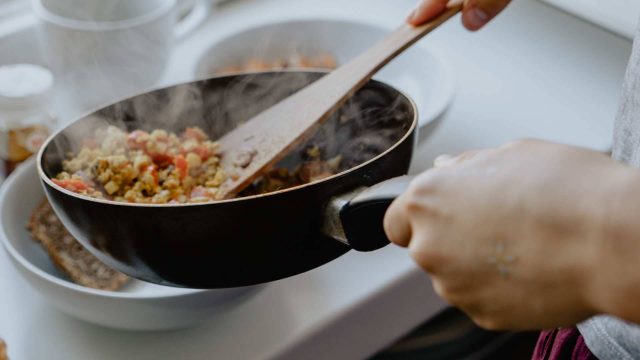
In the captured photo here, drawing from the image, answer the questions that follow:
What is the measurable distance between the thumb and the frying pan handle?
1.02 ft

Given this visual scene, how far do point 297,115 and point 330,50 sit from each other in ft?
1.25

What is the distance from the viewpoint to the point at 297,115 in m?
0.68

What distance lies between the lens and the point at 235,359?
25.5 inches

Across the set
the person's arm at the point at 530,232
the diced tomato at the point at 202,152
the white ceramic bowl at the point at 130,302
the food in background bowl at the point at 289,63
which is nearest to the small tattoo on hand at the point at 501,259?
the person's arm at the point at 530,232

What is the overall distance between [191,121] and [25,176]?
0.16 meters

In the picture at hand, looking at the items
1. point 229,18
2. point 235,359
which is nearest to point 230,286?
point 235,359

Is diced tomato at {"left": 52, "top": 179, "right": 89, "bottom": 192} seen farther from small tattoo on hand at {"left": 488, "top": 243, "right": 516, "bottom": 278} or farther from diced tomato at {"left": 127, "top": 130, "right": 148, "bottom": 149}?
small tattoo on hand at {"left": 488, "top": 243, "right": 516, "bottom": 278}

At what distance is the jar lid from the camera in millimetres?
788

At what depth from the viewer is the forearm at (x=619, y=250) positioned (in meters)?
0.35

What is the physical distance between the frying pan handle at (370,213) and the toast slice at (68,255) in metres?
0.31

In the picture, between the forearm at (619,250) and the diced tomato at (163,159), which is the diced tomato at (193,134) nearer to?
the diced tomato at (163,159)

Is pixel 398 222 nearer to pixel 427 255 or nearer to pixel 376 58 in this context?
pixel 427 255

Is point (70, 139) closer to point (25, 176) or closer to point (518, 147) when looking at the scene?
point (25, 176)

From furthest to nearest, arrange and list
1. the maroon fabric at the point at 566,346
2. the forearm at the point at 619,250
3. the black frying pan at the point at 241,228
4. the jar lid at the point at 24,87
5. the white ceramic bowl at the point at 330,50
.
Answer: the white ceramic bowl at the point at 330,50, the jar lid at the point at 24,87, the maroon fabric at the point at 566,346, the black frying pan at the point at 241,228, the forearm at the point at 619,250
